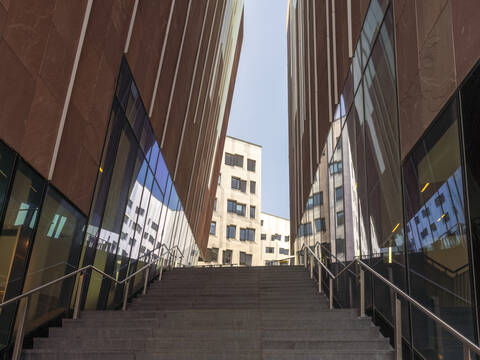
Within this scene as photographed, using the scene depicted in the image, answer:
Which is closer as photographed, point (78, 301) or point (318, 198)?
point (78, 301)

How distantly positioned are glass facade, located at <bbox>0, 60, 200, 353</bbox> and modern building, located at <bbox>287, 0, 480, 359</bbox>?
197 inches

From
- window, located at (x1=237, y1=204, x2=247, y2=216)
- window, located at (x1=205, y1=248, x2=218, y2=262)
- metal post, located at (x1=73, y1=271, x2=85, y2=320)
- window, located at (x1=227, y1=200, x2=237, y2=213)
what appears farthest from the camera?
window, located at (x1=237, y1=204, x2=247, y2=216)

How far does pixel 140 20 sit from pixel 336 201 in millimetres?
6582

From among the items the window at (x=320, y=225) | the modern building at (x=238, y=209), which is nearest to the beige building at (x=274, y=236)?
the modern building at (x=238, y=209)

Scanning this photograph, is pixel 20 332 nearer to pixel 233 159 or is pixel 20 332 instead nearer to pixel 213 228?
pixel 213 228

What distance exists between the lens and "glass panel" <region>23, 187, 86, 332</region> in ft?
22.9

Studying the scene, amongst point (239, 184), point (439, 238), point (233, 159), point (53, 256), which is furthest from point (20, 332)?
point (233, 159)

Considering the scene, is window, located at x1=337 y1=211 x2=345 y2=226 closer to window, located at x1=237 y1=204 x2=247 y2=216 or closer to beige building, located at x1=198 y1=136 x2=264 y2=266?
beige building, located at x1=198 y1=136 x2=264 y2=266

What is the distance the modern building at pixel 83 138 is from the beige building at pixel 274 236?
54884 millimetres

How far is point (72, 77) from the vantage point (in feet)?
24.3

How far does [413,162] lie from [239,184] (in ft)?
166

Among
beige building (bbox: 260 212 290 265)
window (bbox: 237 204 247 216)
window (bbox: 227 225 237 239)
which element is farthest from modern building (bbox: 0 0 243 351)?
beige building (bbox: 260 212 290 265)

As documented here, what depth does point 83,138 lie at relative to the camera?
820cm

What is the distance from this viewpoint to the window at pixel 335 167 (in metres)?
12.5
